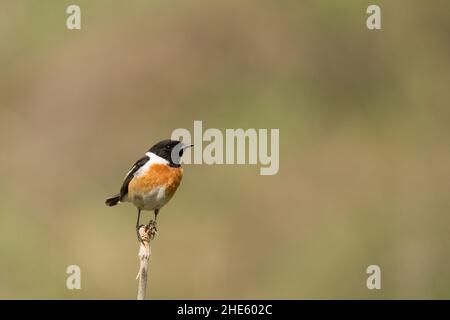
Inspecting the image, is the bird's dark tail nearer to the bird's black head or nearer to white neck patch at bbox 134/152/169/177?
white neck patch at bbox 134/152/169/177

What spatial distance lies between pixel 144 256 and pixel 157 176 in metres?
1.79

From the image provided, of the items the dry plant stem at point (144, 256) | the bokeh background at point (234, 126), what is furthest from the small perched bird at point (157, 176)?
the bokeh background at point (234, 126)

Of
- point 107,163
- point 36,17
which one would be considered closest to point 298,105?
point 107,163

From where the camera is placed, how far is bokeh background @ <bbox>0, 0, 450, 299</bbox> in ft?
41.4

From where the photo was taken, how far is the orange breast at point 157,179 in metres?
7.95

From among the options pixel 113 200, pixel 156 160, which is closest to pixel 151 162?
pixel 156 160

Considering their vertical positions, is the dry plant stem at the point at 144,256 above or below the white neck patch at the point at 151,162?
below

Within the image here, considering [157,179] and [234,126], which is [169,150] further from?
[234,126]

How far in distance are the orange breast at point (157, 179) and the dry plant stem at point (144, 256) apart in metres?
0.42

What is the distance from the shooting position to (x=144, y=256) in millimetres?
6246

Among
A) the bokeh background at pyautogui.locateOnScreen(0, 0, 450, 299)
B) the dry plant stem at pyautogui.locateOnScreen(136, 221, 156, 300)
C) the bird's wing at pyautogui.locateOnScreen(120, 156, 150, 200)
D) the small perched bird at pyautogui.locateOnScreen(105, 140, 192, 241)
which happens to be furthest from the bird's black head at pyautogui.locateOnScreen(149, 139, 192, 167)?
the bokeh background at pyautogui.locateOnScreen(0, 0, 450, 299)

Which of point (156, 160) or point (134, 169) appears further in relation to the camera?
point (134, 169)

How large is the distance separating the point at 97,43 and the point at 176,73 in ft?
5.77

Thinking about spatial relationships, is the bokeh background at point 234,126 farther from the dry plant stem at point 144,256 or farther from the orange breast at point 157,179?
the dry plant stem at point 144,256
